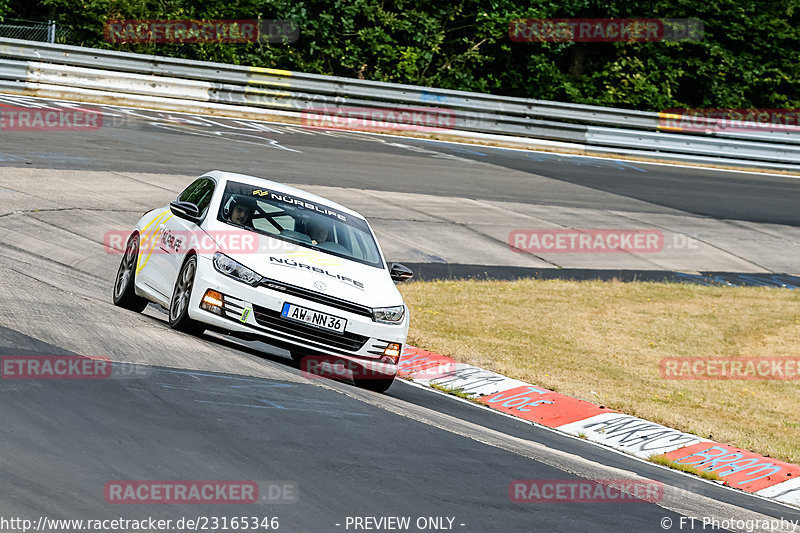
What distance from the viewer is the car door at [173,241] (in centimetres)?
999

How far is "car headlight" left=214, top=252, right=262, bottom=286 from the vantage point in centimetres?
930

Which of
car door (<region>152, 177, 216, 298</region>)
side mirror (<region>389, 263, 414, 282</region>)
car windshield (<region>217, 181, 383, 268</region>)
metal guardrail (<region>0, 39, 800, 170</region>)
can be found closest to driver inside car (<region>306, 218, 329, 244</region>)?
car windshield (<region>217, 181, 383, 268</region>)

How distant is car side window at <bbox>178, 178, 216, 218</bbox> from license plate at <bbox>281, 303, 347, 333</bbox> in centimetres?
157

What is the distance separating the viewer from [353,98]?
28281 millimetres

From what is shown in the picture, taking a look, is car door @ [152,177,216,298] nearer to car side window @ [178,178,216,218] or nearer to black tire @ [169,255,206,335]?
car side window @ [178,178,216,218]

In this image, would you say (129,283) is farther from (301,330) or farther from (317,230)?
(301,330)

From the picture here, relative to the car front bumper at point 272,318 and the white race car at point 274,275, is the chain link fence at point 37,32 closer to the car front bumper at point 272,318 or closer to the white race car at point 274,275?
the white race car at point 274,275

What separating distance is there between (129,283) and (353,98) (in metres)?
18.0

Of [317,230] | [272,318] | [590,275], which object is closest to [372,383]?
[272,318]

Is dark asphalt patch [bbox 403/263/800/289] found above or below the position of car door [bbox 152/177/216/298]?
below

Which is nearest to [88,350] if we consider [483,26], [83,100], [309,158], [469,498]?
[469,498]

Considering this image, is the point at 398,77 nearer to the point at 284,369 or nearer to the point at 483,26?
the point at 483,26

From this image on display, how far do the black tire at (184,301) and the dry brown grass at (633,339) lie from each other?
3.63 metres

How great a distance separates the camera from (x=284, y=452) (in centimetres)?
667
